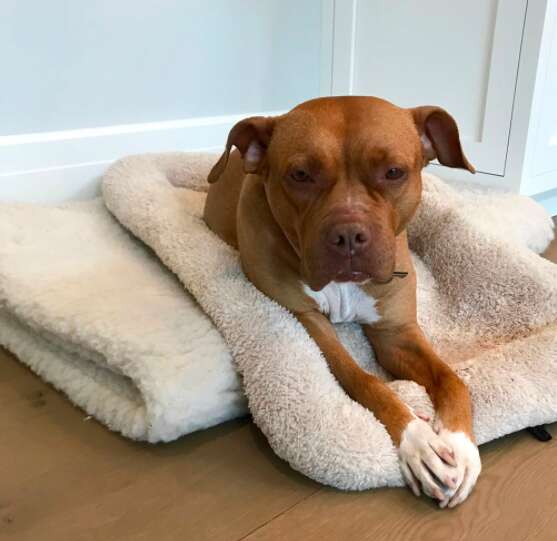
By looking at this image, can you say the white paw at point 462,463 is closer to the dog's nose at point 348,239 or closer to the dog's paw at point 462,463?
the dog's paw at point 462,463

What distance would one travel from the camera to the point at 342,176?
5.13ft

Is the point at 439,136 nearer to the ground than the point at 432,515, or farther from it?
farther from it

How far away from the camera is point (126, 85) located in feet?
9.43

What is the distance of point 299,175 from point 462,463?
76 centimetres

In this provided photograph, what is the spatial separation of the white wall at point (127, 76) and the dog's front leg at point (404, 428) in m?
1.57

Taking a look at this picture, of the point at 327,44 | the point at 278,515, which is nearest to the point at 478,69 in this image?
the point at 327,44

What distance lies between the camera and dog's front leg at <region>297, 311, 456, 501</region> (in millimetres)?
1344

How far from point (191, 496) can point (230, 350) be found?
1.36ft

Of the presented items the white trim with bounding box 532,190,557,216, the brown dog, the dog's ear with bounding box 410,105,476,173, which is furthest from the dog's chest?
the white trim with bounding box 532,190,557,216

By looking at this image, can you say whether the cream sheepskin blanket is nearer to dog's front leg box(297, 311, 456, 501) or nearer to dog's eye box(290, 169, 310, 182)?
dog's front leg box(297, 311, 456, 501)

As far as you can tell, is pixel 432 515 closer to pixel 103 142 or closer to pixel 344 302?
pixel 344 302

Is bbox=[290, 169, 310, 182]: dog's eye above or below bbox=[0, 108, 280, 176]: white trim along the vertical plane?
above

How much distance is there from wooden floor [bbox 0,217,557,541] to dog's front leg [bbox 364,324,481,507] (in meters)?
0.06

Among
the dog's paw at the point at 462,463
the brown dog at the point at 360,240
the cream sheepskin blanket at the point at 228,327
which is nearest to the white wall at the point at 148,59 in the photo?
the cream sheepskin blanket at the point at 228,327
